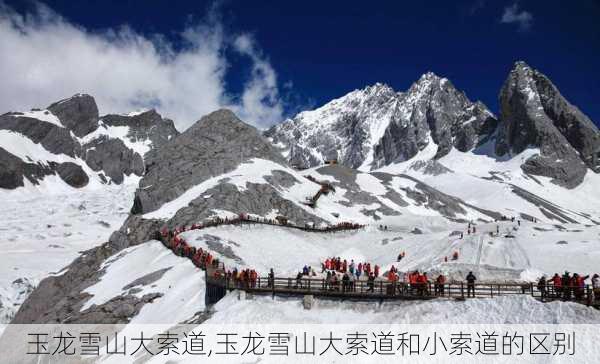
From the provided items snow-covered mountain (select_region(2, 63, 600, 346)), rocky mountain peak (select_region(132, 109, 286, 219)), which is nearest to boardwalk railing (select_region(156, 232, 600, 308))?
snow-covered mountain (select_region(2, 63, 600, 346))

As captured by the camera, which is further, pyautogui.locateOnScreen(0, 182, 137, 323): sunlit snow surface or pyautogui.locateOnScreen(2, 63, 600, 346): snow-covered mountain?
pyautogui.locateOnScreen(0, 182, 137, 323): sunlit snow surface

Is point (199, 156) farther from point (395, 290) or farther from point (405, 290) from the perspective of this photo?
point (405, 290)

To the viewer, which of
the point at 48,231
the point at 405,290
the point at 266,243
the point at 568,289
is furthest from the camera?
the point at 48,231

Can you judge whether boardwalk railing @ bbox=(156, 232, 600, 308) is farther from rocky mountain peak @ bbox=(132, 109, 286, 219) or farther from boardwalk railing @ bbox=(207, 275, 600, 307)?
rocky mountain peak @ bbox=(132, 109, 286, 219)

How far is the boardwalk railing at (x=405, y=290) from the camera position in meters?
24.5

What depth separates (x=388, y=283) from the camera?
1152 inches

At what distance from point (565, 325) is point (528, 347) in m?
1.73

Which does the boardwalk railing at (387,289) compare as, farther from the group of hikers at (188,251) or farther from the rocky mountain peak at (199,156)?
the rocky mountain peak at (199,156)

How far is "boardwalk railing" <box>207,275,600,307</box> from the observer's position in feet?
80.4

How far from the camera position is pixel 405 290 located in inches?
1135

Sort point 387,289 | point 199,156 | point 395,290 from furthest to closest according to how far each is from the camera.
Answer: point 199,156
point 395,290
point 387,289

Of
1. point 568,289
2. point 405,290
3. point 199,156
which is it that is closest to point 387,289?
point 405,290

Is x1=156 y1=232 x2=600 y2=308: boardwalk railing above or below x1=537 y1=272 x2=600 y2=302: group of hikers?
below

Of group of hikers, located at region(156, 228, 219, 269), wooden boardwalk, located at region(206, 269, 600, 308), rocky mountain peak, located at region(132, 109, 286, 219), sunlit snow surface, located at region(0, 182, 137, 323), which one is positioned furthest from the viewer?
rocky mountain peak, located at region(132, 109, 286, 219)
